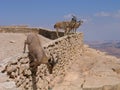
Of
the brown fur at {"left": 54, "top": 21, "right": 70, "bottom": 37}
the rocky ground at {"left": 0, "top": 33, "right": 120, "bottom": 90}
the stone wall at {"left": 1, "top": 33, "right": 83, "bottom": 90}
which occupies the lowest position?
the rocky ground at {"left": 0, "top": 33, "right": 120, "bottom": 90}

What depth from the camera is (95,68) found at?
20.9 m

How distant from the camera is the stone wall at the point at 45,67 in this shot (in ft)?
36.6

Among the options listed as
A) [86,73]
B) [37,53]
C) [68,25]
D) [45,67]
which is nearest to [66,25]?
[68,25]

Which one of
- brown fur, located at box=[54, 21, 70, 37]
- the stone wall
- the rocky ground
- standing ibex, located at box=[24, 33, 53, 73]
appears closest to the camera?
the stone wall

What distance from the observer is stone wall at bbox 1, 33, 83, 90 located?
36.6 feet

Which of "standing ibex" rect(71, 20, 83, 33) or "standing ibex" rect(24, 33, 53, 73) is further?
"standing ibex" rect(71, 20, 83, 33)

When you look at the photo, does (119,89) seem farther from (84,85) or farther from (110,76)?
(110,76)

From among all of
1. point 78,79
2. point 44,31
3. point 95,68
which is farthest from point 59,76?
point 44,31

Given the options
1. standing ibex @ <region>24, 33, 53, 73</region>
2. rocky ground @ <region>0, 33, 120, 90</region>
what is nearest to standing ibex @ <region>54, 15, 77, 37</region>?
rocky ground @ <region>0, 33, 120, 90</region>

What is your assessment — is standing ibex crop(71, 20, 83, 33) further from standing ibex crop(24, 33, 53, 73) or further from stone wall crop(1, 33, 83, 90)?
standing ibex crop(24, 33, 53, 73)

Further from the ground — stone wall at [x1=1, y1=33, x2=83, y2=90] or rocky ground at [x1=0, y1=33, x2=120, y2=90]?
stone wall at [x1=1, y1=33, x2=83, y2=90]

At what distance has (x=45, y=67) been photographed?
15.2m

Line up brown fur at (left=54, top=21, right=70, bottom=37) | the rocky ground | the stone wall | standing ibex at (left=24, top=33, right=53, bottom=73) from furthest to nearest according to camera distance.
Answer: brown fur at (left=54, top=21, right=70, bottom=37) → the rocky ground → standing ibex at (left=24, top=33, right=53, bottom=73) → the stone wall

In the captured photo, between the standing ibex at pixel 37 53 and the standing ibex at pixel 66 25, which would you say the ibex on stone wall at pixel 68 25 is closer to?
the standing ibex at pixel 66 25
